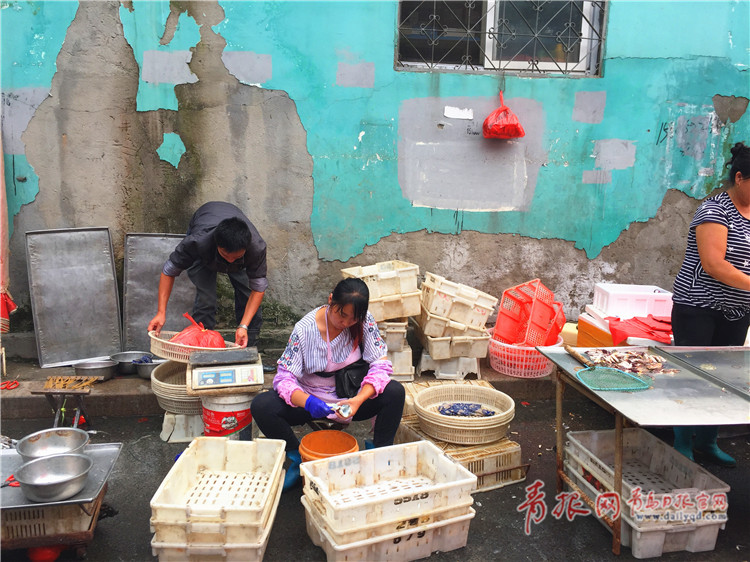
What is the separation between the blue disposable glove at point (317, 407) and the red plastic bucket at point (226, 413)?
1.97 ft

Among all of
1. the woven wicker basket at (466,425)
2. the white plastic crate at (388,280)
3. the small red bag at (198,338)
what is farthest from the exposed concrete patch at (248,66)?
the woven wicker basket at (466,425)

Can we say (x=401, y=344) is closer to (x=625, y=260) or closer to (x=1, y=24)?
(x=625, y=260)

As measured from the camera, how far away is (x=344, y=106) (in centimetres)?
569

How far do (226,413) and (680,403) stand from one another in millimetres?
2675

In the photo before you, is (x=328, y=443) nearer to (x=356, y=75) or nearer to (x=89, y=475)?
(x=89, y=475)

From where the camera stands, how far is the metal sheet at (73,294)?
5344 millimetres

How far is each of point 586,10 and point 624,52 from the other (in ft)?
1.89

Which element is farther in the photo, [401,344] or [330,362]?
[401,344]

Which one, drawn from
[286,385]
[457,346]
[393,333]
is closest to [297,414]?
[286,385]

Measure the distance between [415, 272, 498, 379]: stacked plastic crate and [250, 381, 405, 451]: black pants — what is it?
4.97 ft

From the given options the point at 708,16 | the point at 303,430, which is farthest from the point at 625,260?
the point at 303,430

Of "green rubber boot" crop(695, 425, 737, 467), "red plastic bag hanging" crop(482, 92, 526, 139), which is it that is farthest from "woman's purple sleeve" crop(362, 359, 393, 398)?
"red plastic bag hanging" crop(482, 92, 526, 139)

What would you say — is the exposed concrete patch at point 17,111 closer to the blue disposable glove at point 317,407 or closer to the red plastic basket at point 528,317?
the blue disposable glove at point 317,407

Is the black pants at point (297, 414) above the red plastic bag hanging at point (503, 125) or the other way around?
the other way around
